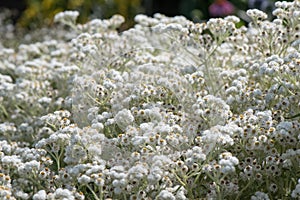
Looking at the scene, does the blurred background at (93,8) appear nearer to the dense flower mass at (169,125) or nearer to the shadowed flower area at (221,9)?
the shadowed flower area at (221,9)

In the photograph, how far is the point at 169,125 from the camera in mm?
2232

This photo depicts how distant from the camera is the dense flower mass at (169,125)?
6.70 ft

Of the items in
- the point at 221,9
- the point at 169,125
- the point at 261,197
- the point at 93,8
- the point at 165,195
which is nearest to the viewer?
the point at 165,195

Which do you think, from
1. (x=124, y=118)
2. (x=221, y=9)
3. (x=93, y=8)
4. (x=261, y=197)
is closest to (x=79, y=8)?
(x=93, y=8)

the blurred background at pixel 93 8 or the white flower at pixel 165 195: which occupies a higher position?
the blurred background at pixel 93 8

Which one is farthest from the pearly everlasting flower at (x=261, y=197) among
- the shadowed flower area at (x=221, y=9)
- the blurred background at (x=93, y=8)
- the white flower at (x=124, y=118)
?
the blurred background at (x=93, y=8)

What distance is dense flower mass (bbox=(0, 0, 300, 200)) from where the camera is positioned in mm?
2043

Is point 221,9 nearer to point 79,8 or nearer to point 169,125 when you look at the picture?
point 79,8

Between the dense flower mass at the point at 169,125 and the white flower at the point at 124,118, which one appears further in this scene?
the white flower at the point at 124,118

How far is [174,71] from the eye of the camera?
2.63m

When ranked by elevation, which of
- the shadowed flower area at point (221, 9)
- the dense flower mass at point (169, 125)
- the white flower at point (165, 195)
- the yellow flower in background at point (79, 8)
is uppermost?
the yellow flower in background at point (79, 8)

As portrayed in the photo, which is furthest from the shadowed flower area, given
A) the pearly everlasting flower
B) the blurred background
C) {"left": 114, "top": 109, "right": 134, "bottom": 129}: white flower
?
the pearly everlasting flower

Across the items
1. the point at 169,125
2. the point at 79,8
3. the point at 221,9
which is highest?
the point at 79,8

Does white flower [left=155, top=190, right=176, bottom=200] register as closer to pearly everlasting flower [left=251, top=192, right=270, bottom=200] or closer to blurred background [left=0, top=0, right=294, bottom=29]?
pearly everlasting flower [left=251, top=192, right=270, bottom=200]
